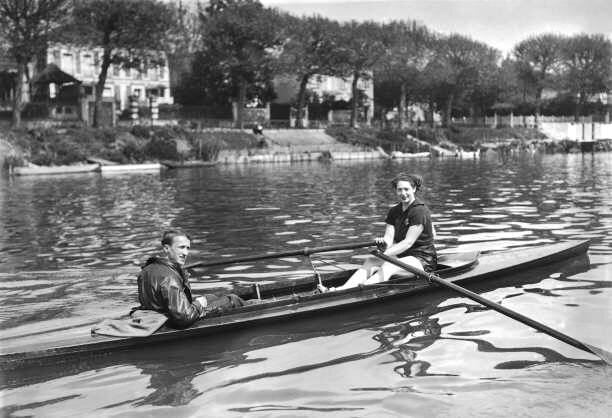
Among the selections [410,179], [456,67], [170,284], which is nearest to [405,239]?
[410,179]

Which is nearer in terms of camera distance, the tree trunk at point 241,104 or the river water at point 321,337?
the river water at point 321,337

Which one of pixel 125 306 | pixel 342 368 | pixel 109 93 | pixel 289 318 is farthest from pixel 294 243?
pixel 109 93

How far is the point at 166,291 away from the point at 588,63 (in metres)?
91.6

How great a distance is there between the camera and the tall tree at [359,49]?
76.3 m

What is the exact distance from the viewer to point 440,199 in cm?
2766

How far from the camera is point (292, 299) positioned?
984cm

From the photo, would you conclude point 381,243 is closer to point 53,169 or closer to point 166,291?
point 166,291

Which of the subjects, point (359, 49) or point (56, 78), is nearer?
point (56, 78)

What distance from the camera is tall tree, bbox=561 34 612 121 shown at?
87.6 metres

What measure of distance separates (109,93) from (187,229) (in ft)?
198

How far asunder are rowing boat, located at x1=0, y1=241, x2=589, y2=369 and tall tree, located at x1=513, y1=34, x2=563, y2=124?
289ft

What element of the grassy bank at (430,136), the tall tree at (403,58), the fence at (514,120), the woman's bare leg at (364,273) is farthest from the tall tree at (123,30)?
the fence at (514,120)

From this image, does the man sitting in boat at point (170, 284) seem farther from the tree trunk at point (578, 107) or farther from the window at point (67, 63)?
the tree trunk at point (578, 107)

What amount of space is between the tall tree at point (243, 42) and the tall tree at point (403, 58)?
16.1 metres
